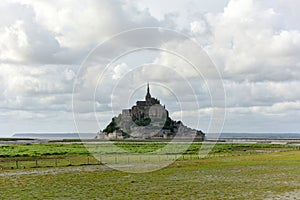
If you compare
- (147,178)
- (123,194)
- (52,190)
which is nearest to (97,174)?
(147,178)

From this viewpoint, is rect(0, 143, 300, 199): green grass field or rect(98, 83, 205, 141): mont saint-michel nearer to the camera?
rect(0, 143, 300, 199): green grass field

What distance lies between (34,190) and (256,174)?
74.8 feet

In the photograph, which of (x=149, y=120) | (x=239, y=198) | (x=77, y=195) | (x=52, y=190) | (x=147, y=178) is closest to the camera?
(x=239, y=198)

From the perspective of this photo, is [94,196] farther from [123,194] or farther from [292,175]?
[292,175]

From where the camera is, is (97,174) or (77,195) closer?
(77,195)

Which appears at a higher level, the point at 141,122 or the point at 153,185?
the point at 141,122

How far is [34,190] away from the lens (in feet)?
101

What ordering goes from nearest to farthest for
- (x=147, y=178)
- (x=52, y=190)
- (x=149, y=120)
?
(x=52, y=190)
(x=147, y=178)
(x=149, y=120)

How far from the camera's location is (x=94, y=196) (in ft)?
91.6

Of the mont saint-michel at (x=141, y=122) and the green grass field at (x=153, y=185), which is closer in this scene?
the green grass field at (x=153, y=185)

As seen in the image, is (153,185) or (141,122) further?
(141,122)

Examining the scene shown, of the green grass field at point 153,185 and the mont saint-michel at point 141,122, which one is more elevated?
the mont saint-michel at point 141,122

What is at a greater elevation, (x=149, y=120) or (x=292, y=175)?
(x=149, y=120)

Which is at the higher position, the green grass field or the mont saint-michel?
the mont saint-michel
